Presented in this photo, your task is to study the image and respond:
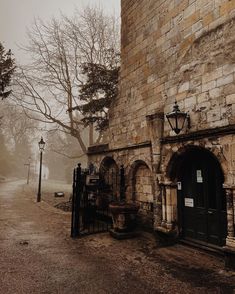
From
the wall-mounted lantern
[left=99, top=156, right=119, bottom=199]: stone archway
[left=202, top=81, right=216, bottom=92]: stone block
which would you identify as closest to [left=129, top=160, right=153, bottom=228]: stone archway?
[left=99, top=156, right=119, bottom=199]: stone archway

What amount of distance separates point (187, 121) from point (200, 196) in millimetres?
1821

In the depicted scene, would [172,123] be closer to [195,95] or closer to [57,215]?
[195,95]

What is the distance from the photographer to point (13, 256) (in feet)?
17.3

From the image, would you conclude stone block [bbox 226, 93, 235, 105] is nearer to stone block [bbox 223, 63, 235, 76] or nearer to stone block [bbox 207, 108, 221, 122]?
stone block [bbox 207, 108, 221, 122]

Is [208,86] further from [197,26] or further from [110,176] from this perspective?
[110,176]

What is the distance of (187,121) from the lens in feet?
19.8

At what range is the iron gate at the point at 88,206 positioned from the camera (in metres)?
7.08

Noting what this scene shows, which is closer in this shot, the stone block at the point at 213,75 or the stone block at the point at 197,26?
the stone block at the point at 213,75

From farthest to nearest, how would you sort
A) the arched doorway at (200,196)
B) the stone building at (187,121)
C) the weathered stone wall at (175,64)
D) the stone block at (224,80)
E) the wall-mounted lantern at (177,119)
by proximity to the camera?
the wall-mounted lantern at (177,119) → the arched doorway at (200,196) → the weathered stone wall at (175,64) → the stone building at (187,121) → the stone block at (224,80)

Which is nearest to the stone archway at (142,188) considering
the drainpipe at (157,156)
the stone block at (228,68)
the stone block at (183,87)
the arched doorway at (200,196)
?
the drainpipe at (157,156)

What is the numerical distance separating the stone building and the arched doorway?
0.07 feet

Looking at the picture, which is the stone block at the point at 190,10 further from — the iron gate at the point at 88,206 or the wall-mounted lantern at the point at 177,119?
the iron gate at the point at 88,206

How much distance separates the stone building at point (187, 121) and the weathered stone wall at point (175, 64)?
23mm

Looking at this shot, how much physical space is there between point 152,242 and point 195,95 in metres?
3.82
